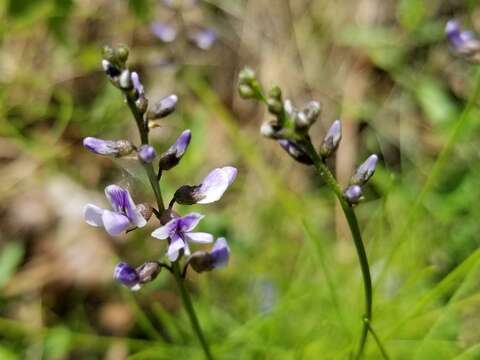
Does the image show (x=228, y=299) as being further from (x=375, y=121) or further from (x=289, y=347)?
(x=375, y=121)

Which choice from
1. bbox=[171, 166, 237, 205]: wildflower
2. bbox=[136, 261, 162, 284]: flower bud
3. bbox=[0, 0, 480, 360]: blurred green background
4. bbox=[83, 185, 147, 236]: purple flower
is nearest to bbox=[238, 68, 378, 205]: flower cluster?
bbox=[171, 166, 237, 205]: wildflower

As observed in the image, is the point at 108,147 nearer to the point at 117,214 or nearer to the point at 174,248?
the point at 117,214

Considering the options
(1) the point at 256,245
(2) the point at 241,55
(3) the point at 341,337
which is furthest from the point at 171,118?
(3) the point at 341,337

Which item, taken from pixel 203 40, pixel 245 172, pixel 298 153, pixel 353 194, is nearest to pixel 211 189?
pixel 298 153

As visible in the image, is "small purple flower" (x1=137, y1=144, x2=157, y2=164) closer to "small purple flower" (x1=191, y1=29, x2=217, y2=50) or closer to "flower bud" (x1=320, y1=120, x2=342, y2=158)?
"flower bud" (x1=320, y1=120, x2=342, y2=158)

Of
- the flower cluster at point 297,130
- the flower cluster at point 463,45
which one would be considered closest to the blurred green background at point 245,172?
the flower cluster at point 463,45

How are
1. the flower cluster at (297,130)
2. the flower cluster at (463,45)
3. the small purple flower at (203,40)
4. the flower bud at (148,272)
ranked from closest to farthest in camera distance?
the flower cluster at (297,130) < the flower bud at (148,272) < the flower cluster at (463,45) < the small purple flower at (203,40)

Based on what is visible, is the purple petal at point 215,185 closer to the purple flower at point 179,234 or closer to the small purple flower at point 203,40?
the purple flower at point 179,234
